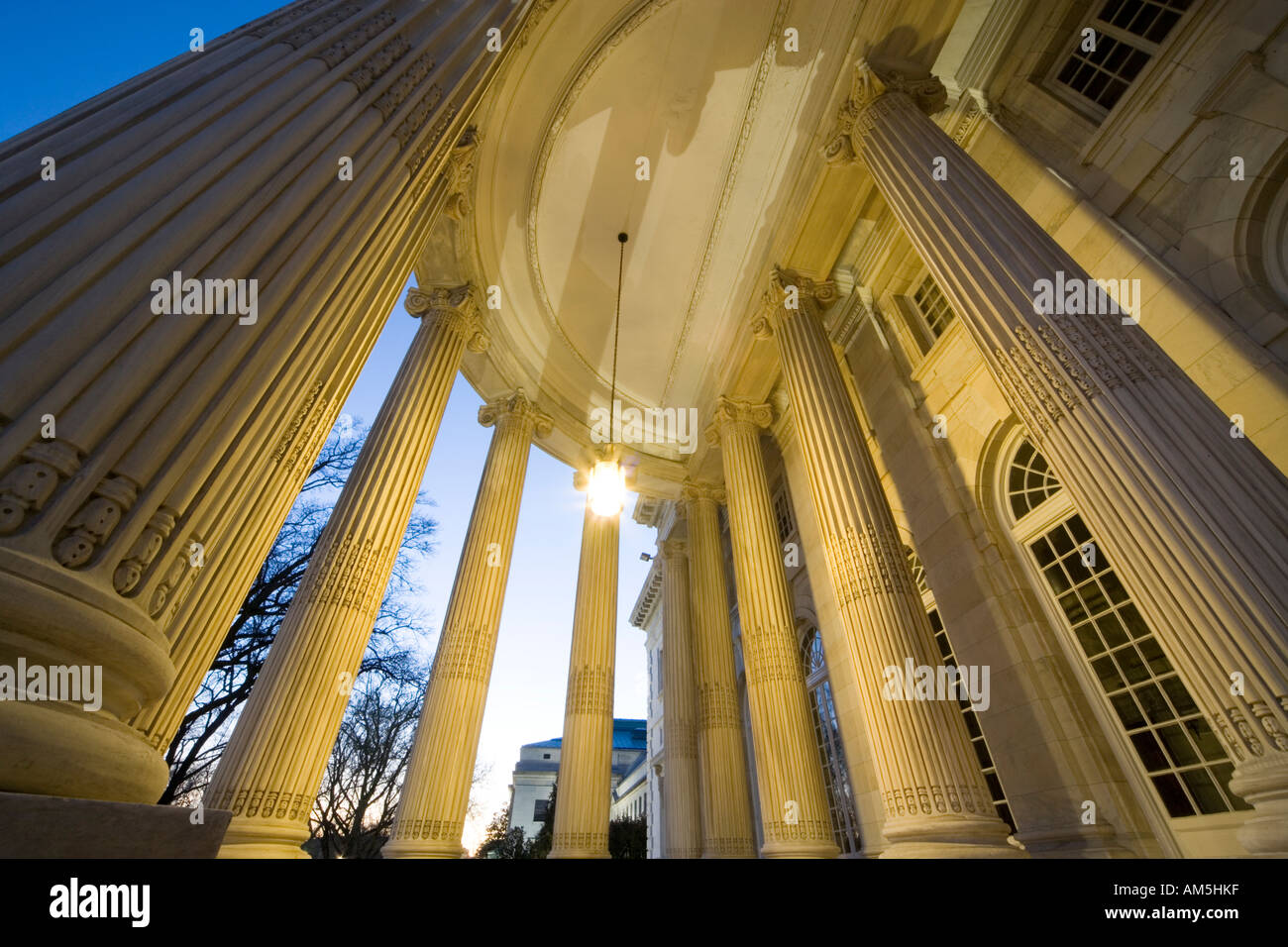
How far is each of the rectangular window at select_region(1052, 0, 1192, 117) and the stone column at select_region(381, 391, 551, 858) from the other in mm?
10944

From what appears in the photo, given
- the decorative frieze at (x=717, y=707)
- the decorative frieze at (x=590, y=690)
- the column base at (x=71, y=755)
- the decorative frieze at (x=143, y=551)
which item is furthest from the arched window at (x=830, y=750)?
the decorative frieze at (x=143, y=551)

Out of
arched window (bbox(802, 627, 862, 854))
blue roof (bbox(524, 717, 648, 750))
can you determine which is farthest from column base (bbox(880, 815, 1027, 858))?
blue roof (bbox(524, 717, 648, 750))

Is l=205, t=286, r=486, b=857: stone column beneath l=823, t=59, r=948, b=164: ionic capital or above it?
beneath

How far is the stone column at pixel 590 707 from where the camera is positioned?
9586 millimetres

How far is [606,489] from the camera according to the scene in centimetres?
886

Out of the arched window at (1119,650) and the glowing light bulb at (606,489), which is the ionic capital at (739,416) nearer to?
the glowing light bulb at (606,489)

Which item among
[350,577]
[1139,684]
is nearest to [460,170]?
[350,577]

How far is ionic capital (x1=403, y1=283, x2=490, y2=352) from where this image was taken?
9547 mm

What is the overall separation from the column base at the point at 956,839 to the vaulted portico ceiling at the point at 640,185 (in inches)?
357

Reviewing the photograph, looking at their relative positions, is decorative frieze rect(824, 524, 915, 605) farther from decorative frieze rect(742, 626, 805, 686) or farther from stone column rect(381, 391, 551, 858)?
stone column rect(381, 391, 551, 858)

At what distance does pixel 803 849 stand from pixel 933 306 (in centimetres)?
895

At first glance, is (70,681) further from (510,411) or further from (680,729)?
(680,729)
